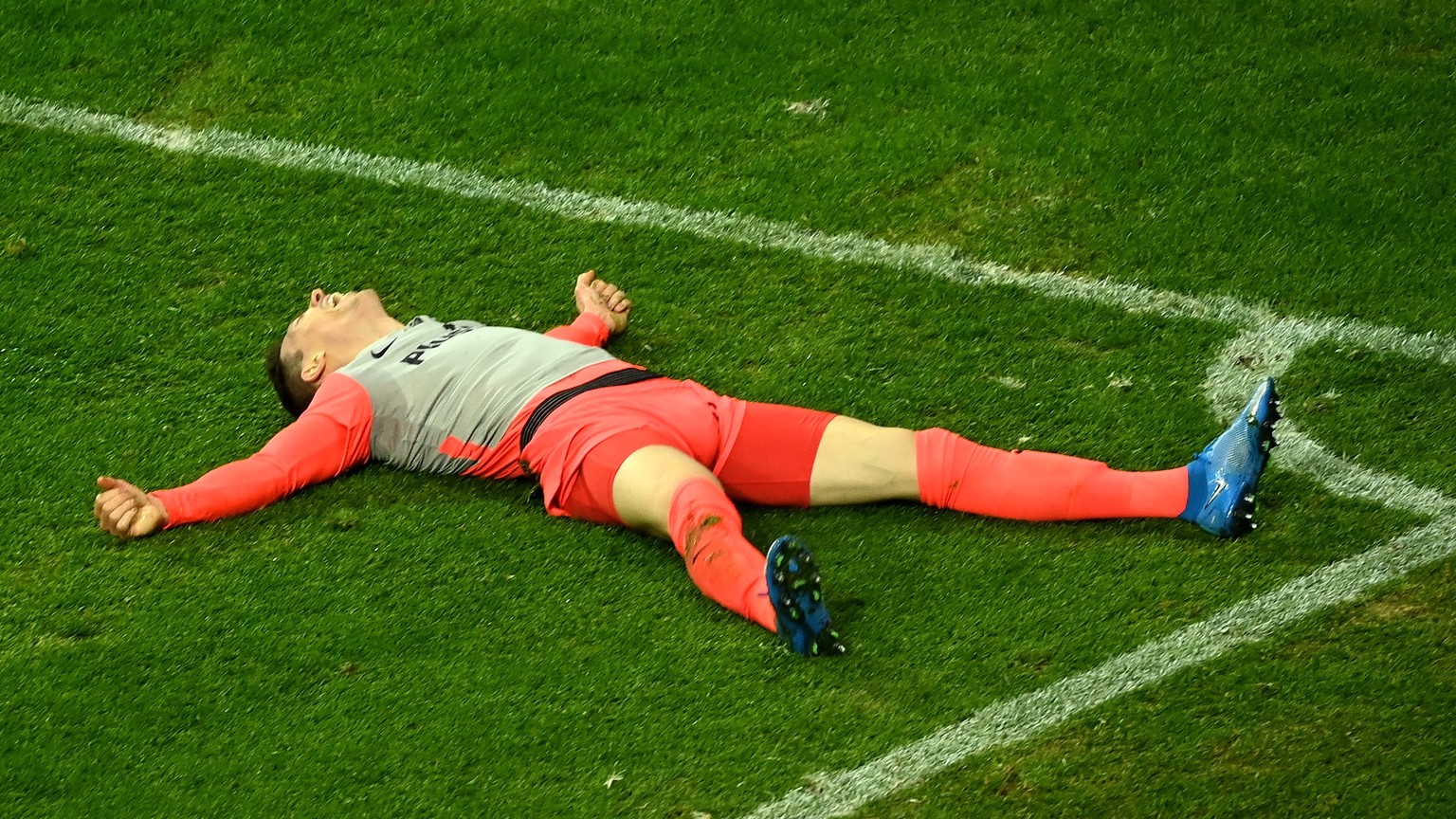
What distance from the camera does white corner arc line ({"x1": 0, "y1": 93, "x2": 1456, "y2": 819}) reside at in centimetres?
391

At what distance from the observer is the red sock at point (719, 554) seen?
→ 165 inches

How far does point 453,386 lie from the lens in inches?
191

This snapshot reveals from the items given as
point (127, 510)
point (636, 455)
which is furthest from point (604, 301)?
point (127, 510)

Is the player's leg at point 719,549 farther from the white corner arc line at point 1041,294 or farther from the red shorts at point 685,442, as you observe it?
the white corner arc line at point 1041,294

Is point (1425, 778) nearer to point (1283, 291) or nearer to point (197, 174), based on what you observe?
point (1283, 291)

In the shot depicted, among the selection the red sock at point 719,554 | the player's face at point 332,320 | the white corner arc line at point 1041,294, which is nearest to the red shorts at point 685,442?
the red sock at point 719,554

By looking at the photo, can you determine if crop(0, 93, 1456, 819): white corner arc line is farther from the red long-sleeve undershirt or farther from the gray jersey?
the red long-sleeve undershirt

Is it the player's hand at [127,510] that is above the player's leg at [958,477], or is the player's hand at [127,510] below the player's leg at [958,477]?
below

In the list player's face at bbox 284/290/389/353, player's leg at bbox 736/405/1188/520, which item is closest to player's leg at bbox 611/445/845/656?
player's leg at bbox 736/405/1188/520

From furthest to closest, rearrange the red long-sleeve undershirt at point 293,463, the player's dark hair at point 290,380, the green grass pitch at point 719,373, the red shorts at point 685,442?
the player's dark hair at point 290,380
the red long-sleeve undershirt at point 293,463
the red shorts at point 685,442
the green grass pitch at point 719,373

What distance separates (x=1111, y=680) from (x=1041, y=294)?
177 cm

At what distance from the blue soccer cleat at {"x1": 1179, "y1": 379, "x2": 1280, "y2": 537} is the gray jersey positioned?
1.74 meters

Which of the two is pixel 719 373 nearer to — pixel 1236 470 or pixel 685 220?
pixel 685 220

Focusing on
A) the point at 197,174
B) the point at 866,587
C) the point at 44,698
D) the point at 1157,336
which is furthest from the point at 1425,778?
the point at 197,174
